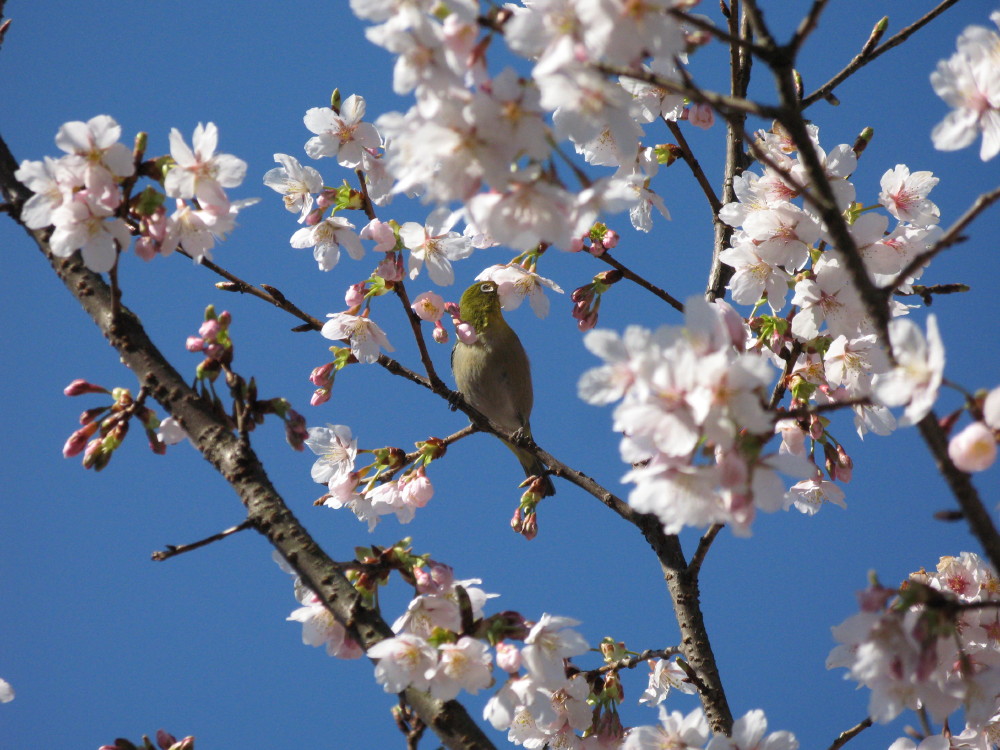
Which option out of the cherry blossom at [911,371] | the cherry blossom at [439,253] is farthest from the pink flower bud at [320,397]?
the cherry blossom at [911,371]

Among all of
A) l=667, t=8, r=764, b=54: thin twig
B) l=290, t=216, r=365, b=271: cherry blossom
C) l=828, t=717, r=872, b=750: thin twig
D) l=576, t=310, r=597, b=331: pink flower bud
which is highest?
l=290, t=216, r=365, b=271: cherry blossom

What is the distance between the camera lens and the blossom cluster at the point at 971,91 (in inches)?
66.4

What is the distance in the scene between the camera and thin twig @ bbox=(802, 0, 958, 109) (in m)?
2.36

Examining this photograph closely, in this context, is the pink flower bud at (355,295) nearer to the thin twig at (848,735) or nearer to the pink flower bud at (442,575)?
the pink flower bud at (442,575)

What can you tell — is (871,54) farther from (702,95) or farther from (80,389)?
(80,389)

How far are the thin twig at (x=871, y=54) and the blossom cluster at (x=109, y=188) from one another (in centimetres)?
176

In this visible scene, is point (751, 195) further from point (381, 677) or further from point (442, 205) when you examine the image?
point (381, 677)

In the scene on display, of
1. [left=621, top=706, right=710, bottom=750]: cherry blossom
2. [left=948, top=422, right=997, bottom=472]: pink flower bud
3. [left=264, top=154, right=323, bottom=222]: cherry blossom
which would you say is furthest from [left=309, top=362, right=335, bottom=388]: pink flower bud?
[left=948, top=422, right=997, bottom=472]: pink flower bud

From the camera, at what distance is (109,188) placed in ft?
5.96

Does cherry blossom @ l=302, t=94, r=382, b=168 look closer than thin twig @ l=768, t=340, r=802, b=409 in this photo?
No

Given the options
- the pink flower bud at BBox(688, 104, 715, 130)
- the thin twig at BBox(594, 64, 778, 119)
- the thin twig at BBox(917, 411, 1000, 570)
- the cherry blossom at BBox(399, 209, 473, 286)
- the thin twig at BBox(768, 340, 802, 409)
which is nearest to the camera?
the thin twig at BBox(594, 64, 778, 119)

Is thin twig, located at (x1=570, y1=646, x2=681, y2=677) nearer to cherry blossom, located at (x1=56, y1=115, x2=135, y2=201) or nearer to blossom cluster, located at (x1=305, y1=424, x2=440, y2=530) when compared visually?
blossom cluster, located at (x1=305, y1=424, x2=440, y2=530)

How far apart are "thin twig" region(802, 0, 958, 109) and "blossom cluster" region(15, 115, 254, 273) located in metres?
1.76

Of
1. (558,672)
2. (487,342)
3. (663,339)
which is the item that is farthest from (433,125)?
(487,342)
